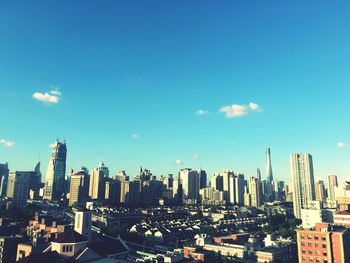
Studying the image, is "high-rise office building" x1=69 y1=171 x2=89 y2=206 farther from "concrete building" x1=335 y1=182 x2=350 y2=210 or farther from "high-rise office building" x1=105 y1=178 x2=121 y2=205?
"concrete building" x1=335 y1=182 x2=350 y2=210

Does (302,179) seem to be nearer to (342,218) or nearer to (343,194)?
(343,194)

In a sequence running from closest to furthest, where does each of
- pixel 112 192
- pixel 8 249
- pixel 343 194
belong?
pixel 8 249 → pixel 343 194 → pixel 112 192

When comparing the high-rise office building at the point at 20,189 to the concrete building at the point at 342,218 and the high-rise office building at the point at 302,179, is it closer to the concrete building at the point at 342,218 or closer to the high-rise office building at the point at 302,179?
the high-rise office building at the point at 302,179

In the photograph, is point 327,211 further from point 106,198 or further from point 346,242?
point 106,198

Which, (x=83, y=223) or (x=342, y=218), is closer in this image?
(x=83, y=223)

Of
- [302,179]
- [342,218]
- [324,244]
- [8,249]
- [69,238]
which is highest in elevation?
[302,179]

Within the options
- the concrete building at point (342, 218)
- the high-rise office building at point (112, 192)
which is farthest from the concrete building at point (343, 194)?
the high-rise office building at point (112, 192)

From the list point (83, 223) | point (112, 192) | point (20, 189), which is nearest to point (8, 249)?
point (83, 223)
